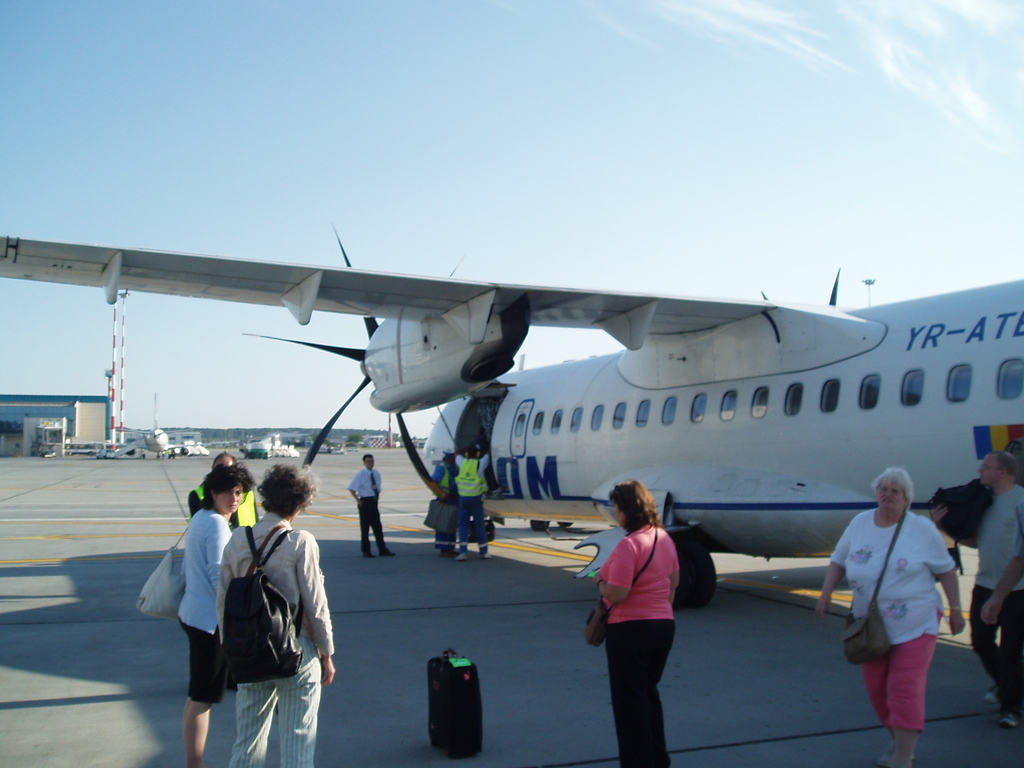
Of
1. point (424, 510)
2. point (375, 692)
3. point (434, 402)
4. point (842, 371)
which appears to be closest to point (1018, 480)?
point (842, 371)

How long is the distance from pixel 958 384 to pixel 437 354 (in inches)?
223

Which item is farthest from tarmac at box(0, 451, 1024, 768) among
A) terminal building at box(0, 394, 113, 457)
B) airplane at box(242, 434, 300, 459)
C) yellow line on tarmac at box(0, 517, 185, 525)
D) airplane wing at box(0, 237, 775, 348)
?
terminal building at box(0, 394, 113, 457)

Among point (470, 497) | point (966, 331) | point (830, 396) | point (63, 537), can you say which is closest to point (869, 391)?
point (830, 396)

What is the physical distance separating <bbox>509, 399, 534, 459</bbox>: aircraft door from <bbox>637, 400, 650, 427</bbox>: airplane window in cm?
280

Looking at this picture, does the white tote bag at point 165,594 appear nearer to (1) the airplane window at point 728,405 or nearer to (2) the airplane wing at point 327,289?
(2) the airplane wing at point 327,289

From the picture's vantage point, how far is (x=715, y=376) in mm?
9984

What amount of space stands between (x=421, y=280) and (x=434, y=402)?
2.85 meters

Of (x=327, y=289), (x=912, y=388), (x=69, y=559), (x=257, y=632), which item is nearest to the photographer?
(x=257, y=632)

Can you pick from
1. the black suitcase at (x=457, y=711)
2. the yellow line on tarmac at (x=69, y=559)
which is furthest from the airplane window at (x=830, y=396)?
the yellow line on tarmac at (x=69, y=559)

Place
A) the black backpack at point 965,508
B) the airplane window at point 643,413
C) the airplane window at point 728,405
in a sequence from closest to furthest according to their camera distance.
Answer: the black backpack at point 965,508
the airplane window at point 728,405
the airplane window at point 643,413

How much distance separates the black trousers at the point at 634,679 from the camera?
158 inches

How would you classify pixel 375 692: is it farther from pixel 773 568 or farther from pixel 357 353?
pixel 773 568

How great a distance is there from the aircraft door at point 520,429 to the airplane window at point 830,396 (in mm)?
5551

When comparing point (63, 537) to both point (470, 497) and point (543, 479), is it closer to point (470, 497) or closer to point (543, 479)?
point (470, 497)
